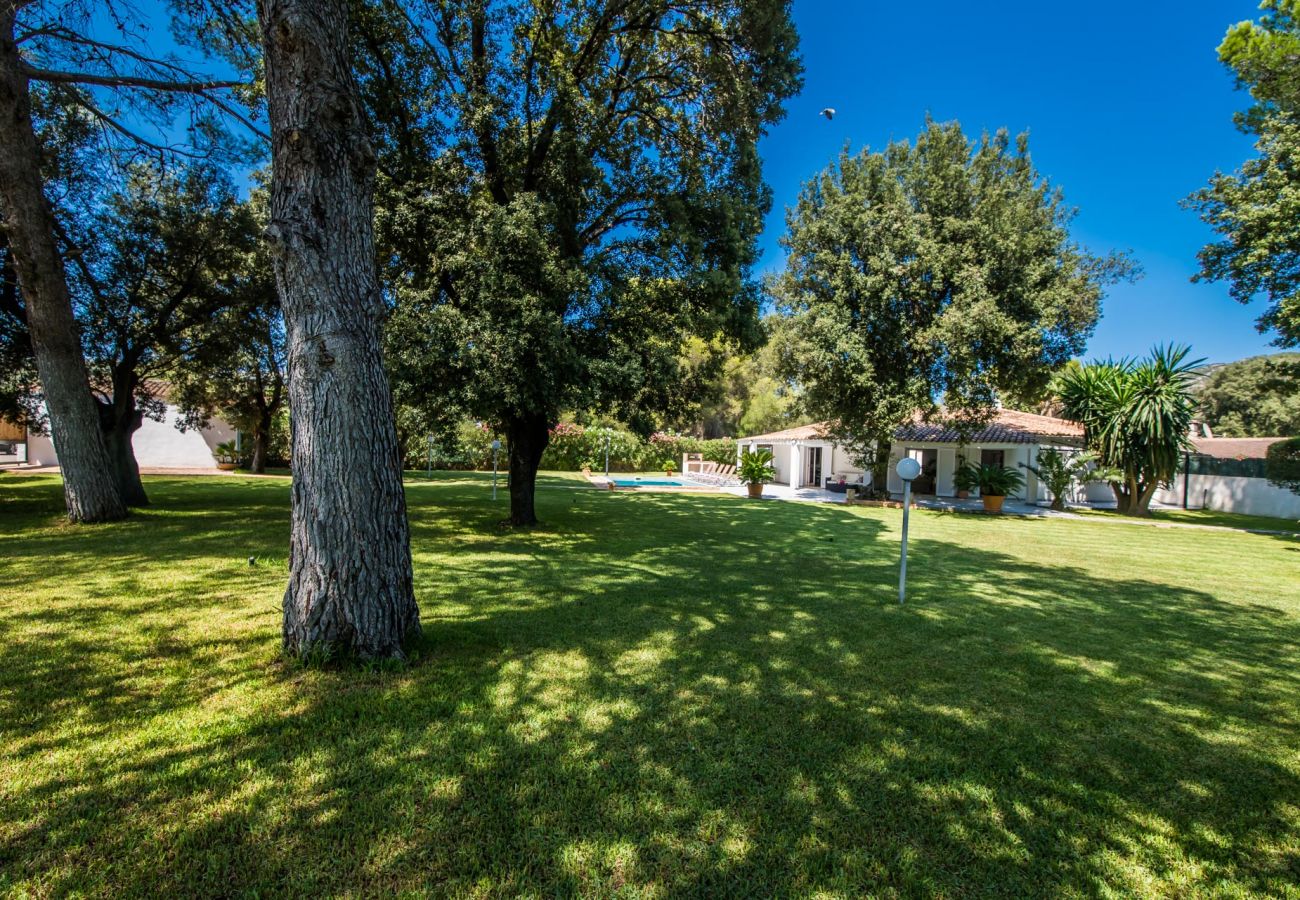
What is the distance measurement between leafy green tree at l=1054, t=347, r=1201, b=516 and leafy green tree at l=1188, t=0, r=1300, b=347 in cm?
297

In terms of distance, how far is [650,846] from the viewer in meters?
2.11

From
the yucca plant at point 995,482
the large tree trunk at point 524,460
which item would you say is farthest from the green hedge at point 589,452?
the large tree trunk at point 524,460

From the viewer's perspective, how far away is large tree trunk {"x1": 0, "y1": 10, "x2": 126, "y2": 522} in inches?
318

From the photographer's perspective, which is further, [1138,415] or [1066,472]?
[1066,472]

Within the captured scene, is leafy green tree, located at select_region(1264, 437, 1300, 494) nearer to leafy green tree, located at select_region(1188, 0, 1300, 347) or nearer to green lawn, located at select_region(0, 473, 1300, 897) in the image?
leafy green tree, located at select_region(1188, 0, 1300, 347)

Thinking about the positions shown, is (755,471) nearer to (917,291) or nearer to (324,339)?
(917,291)

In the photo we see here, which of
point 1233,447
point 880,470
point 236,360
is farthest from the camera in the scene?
point 1233,447

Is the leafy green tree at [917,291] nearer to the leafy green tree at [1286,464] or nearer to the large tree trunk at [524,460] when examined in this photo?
the leafy green tree at [1286,464]

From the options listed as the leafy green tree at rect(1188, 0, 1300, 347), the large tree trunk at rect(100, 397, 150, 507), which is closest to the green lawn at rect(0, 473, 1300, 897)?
the large tree trunk at rect(100, 397, 150, 507)

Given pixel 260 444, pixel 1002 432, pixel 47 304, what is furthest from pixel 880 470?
pixel 260 444

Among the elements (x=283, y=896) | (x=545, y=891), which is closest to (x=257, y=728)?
(x=283, y=896)

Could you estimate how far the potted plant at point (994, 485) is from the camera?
54.9 ft

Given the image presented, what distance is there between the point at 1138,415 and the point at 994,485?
4.91 meters

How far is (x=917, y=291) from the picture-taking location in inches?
658
